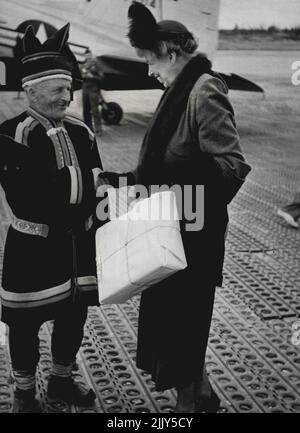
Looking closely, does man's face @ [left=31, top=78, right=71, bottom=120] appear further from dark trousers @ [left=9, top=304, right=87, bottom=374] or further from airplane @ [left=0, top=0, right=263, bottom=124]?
airplane @ [left=0, top=0, right=263, bottom=124]

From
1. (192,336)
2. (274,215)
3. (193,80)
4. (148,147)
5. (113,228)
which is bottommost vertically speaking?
(274,215)

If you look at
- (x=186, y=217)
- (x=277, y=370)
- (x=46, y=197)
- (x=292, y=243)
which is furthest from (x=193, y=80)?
(x=292, y=243)

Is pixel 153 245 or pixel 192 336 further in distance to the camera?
pixel 192 336

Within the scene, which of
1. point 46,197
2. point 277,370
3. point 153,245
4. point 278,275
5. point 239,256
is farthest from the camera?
point 239,256

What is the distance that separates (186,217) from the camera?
2139 millimetres

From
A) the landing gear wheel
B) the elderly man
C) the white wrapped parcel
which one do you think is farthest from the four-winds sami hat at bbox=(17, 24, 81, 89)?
the landing gear wheel

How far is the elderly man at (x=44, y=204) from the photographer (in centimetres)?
209

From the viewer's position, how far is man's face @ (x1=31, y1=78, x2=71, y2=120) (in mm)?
2115

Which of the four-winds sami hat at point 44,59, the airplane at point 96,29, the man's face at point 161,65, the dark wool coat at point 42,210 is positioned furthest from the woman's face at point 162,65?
the airplane at point 96,29

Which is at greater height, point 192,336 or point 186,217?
point 186,217

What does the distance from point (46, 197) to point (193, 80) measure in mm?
719

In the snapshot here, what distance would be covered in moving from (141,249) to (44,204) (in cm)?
44

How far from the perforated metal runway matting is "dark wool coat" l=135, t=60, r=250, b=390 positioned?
359 millimetres
